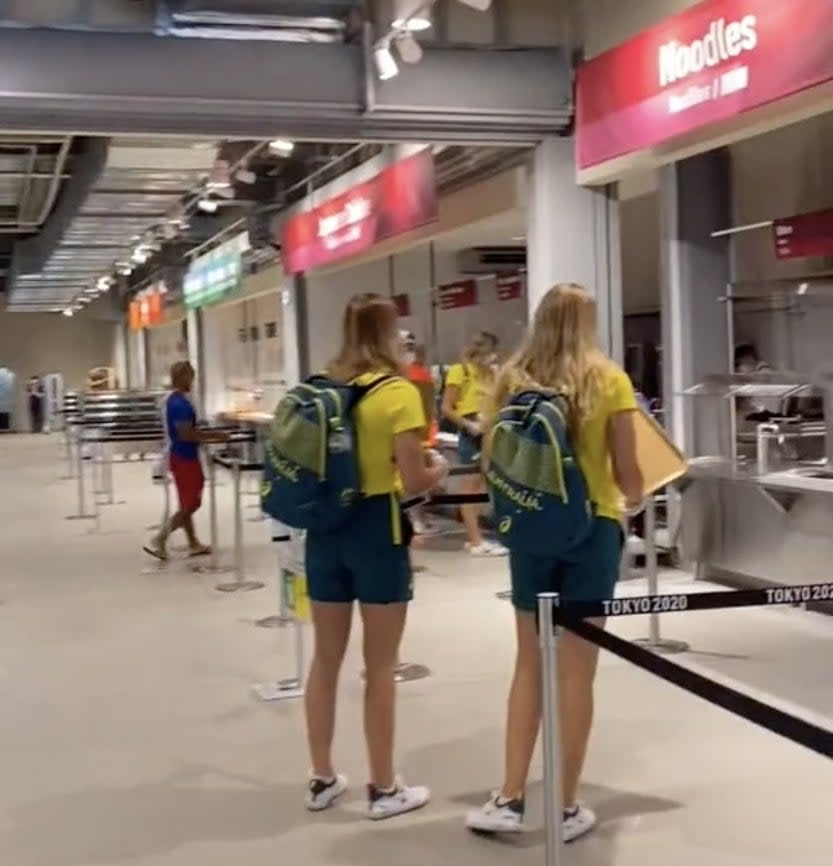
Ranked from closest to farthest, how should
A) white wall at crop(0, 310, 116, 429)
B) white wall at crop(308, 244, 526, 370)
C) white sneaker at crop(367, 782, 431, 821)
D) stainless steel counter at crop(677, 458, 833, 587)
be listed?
white sneaker at crop(367, 782, 431, 821), stainless steel counter at crop(677, 458, 833, 587), white wall at crop(308, 244, 526, 370), white wall at crop(0, 310, 116, 429)

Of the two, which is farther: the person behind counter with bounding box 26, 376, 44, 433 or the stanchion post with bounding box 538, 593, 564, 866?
the person behind counter with bounding box 26, 376, 44, 433

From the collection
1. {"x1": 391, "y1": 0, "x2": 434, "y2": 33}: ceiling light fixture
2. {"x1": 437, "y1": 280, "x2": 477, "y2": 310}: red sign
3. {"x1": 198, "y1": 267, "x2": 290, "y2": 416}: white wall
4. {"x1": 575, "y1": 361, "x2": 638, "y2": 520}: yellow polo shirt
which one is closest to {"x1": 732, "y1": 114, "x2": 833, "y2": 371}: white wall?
{"x1": 391, "y1": 0, "x2": 434, "y2": 33}: ceiling light fixture

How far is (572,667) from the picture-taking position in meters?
3.31

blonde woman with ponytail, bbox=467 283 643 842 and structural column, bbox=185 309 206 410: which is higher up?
structural column, bbox=185 309 206 410

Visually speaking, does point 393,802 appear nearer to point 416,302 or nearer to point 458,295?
point 458,295

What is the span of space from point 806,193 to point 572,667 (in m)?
4.95

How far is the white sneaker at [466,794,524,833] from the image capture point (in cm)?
347

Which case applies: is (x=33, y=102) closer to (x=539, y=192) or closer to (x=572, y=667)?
(x=539, y=192)

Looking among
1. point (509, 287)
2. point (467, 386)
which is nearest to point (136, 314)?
point (509, 287)

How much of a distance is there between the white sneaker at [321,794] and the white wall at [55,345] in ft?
97.9

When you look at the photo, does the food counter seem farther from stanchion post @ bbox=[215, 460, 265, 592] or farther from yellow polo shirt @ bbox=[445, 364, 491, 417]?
stanchion post @ bbox=[215, 460, 265, 592]

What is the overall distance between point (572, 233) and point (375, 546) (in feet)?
14.4

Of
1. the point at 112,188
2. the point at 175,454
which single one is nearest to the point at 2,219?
the point at 112,188

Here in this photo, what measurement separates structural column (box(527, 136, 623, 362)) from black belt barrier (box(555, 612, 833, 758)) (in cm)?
483
